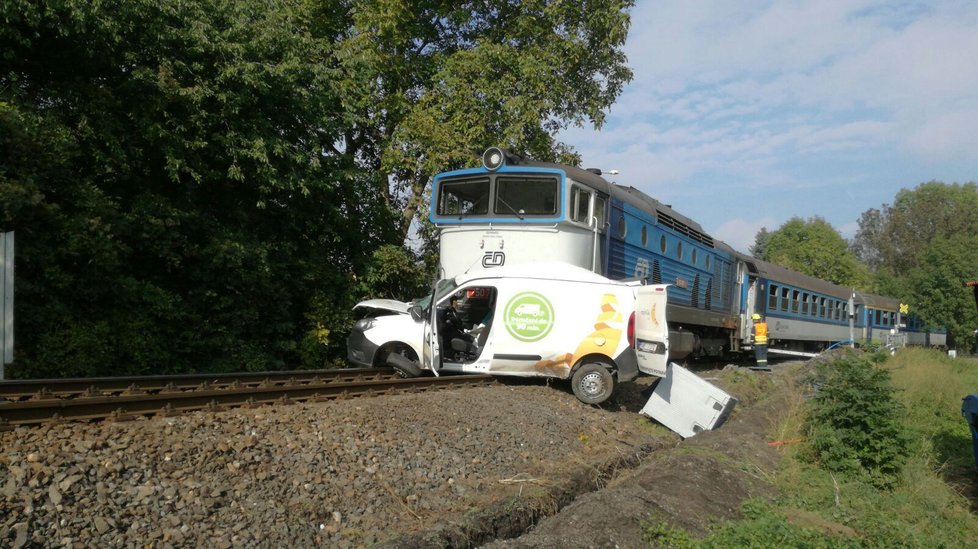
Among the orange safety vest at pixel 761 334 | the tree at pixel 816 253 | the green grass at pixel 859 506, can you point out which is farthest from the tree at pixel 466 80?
the tree at pixel 816 253

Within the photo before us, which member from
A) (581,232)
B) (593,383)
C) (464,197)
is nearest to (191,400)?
(593,383)

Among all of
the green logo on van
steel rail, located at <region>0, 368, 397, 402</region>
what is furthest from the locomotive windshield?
steel rail, located at <region>0, 368, 397, 402</region>

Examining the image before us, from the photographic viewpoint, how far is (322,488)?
17.6 ft

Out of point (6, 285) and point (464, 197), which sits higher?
point (464, 197)

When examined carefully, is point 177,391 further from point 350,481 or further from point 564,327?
point 564,327

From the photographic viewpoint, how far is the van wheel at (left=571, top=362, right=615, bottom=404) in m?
9.72

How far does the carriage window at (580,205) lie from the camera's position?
37.3ft

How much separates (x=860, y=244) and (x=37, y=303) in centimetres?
7606

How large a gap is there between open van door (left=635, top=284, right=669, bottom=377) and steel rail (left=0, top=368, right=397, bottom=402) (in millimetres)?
3650

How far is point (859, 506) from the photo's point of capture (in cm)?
698

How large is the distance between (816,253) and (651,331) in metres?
53.1

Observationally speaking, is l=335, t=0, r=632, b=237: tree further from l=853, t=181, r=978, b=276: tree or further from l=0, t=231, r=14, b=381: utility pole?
l=853, t=181, r=978, b=276: tree

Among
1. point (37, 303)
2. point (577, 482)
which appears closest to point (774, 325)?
point (577, 482)

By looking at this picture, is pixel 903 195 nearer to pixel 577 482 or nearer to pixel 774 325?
pixel 774 325
